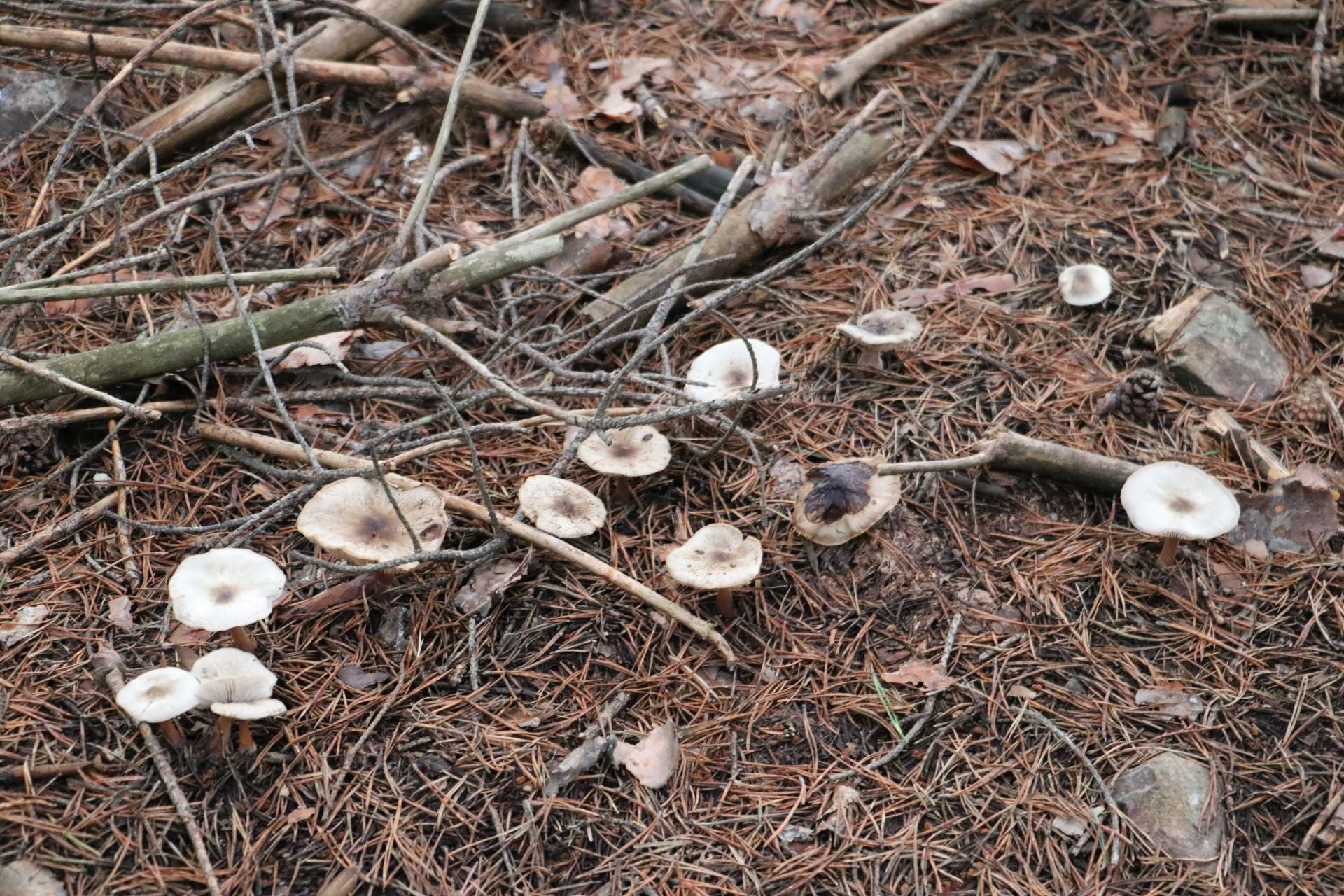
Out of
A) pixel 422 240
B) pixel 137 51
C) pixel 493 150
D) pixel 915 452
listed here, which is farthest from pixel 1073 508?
pixel 137 51

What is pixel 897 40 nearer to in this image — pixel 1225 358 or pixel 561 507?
pixel 1225 358

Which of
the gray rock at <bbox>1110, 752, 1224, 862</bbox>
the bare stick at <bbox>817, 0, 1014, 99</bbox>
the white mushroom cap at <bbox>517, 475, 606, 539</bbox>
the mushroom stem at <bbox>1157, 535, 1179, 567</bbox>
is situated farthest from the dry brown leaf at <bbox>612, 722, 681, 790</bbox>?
the bare stick at <bbox>817, 0, 1014, 99</bbox>

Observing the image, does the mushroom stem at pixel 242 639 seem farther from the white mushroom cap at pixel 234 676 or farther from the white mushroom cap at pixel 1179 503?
the white mushroom cap at pixel 1179 503

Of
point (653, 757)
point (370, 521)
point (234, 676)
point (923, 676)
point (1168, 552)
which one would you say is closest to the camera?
point (234, 676)

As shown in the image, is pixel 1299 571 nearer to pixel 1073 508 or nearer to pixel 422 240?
pixel 1073 508

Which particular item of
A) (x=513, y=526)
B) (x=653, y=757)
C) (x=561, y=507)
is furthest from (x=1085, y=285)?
(x=653, y=757)

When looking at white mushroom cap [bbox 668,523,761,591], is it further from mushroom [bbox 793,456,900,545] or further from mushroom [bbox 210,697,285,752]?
mushroom [bbox 210,697,285,752]

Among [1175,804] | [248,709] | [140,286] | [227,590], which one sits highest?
[140,286]
